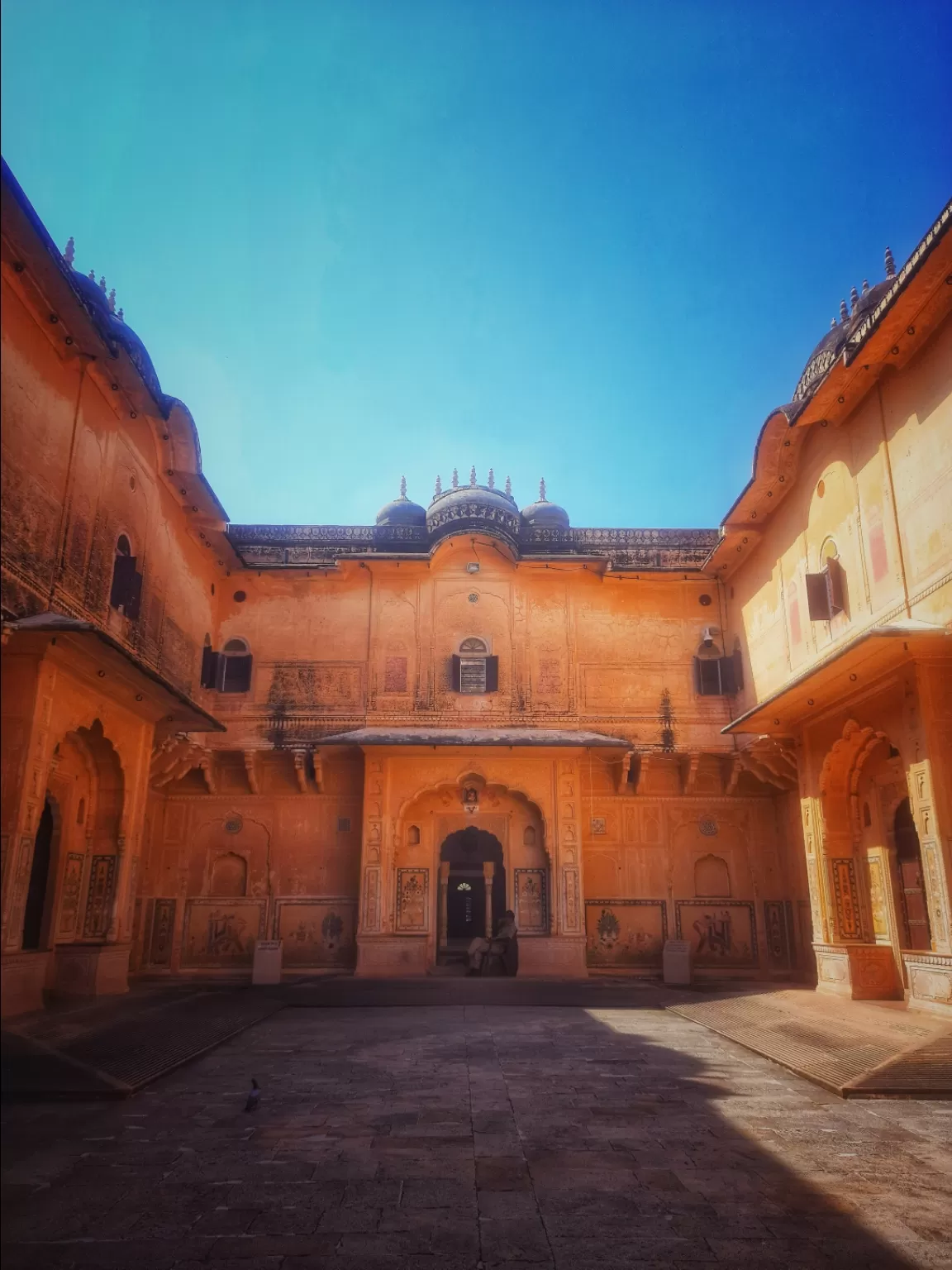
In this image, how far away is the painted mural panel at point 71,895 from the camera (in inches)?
383

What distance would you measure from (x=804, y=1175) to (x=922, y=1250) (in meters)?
0.86

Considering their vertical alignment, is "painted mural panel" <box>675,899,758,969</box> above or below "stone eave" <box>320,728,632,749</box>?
below

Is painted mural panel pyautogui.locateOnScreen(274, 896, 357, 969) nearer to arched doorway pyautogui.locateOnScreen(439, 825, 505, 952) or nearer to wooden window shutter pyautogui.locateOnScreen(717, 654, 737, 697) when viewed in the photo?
arched doorway pyautogui.locateOnScreen(439, 825, 505, 952)

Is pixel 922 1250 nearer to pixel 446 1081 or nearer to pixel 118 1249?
pixel 118 1249

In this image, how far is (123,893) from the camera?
10.2 meters

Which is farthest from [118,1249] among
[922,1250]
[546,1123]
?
[922,1250]

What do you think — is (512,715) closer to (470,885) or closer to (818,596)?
(818,596)

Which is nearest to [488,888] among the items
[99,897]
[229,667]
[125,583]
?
[229,667]

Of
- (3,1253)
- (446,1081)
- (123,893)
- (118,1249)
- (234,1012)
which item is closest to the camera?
(3,1253)

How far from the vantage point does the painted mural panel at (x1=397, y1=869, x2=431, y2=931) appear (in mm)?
13633

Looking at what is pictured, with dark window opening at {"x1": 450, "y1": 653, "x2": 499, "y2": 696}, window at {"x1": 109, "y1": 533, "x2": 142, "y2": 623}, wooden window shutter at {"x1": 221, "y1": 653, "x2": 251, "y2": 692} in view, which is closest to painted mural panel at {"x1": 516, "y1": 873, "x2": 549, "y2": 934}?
dark window opening at {"x1": 450, "y1": 653, "x2": 499, "y2": 696}

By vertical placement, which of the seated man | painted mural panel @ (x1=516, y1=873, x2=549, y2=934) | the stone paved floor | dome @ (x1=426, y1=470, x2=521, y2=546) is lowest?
the stone paved floor

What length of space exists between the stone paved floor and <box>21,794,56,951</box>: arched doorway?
391 centimetres

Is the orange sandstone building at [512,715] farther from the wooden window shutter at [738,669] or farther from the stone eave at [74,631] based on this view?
the stone eave at [74,631]
